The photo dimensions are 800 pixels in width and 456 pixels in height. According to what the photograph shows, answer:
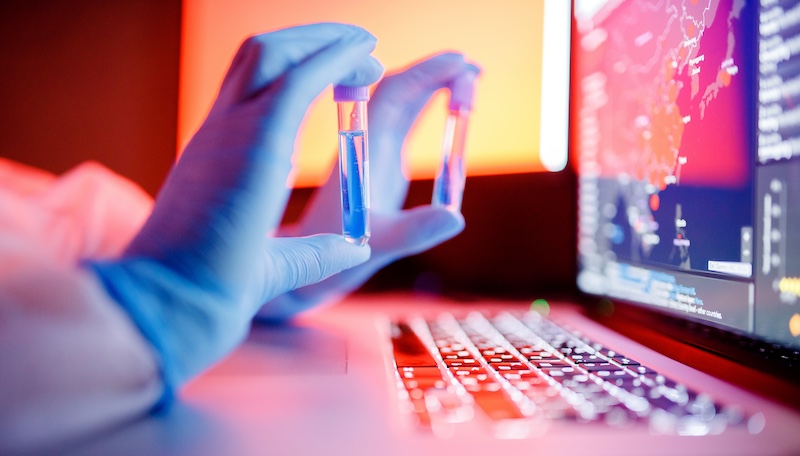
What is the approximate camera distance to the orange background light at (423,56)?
0.95 meters

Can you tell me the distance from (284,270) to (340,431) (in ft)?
0.58

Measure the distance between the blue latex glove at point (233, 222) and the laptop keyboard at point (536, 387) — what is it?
145 mm

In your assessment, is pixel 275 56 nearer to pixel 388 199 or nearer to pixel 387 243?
pixel 387 243

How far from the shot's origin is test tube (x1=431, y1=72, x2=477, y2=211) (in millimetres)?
765

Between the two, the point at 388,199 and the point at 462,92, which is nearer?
the point at 462,92

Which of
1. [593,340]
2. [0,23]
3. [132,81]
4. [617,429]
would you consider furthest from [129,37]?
[617,429]

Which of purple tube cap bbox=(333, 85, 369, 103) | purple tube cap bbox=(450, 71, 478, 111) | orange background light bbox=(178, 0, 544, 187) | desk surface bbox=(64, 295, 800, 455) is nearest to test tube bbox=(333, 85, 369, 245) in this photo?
purple tube cap bbox=(333, 85, 369, 103)

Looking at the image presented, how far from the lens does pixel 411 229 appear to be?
0.69 meters

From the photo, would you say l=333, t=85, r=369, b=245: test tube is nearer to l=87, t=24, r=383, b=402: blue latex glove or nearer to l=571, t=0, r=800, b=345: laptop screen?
l=87, t=24, r=383, b=402: blue latex glove

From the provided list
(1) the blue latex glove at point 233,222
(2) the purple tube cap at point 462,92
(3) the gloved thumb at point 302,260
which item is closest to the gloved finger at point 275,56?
(1) the blue latex glove at point 233,222

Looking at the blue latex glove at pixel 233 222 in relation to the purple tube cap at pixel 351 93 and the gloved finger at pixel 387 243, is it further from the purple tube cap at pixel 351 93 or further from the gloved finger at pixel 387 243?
the gloved finger at pixel 387 243

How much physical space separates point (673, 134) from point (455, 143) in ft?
0.91

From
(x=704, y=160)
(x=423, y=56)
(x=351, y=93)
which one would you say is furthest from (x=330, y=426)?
(x=423, y=56)

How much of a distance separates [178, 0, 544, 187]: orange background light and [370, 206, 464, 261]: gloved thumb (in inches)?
10.6
